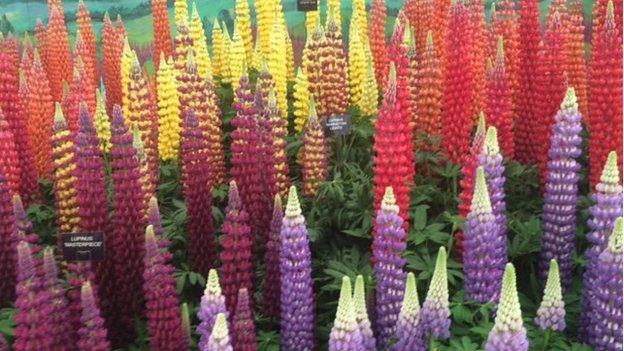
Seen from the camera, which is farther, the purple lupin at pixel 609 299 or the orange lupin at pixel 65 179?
the orange lupin at pixel 65 179

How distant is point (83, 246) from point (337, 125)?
5.24ft

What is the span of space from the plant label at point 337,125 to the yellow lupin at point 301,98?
0.23m

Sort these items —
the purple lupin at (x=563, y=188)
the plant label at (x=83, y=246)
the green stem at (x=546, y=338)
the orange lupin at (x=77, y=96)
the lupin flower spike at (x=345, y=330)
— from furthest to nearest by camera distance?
the orange lupin at (x=77, y=96) → the purple lupin at (x=563, y=188) → the plant label at (x=83, y=246) → the green stem at (x=546, y=338) → the lupin flower spike at (x=345, y=330)

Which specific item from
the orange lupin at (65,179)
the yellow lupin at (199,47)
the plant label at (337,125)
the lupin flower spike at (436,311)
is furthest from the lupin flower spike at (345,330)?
the yellow lupin at (199,47)

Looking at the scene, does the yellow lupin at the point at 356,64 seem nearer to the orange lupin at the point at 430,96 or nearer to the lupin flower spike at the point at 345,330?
the orange lupin at the point at 430,96

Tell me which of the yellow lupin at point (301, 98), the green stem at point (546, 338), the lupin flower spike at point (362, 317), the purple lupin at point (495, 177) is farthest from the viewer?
the yellow lupin at point (301, 98)

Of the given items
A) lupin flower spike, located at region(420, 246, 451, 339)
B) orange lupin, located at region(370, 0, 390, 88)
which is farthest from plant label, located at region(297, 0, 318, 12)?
lupin flower spike, located at region(420, 246, 451, 339)

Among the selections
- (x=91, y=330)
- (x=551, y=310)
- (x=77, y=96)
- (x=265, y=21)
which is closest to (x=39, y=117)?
(x=77, y=96)

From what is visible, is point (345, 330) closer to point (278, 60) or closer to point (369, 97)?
point (369, 97)

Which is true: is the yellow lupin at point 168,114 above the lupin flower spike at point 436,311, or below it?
above

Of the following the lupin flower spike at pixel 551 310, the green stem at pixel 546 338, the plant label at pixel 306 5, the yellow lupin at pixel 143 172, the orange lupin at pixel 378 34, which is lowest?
the green stem at pixel 546 338

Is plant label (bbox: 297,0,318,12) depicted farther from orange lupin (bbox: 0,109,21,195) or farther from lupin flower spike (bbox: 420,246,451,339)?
lupin flower spike (bbox: 420,246,451,339)

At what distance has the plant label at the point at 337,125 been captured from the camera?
167 inches

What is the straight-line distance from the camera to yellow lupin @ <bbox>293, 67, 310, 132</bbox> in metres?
4.41
